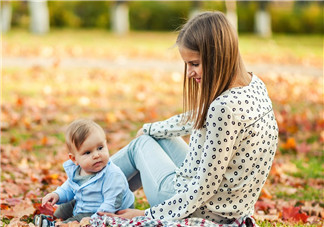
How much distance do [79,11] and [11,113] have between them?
18534 millimetres

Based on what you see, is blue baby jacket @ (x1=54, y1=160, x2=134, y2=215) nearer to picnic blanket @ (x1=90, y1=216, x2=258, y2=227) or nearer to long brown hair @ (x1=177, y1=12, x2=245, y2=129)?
picnic blanket @ (x1=90, y1=216, x2=258, y2=227)

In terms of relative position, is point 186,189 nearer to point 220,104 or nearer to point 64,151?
point 220,104

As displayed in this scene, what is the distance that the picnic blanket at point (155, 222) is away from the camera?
2.67 meters

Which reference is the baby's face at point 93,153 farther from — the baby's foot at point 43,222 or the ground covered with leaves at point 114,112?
the ground covered with leaves at point 114,112

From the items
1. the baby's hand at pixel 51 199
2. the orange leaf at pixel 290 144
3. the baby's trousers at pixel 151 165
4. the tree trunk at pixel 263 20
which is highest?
the baby's trousers at pixel 151 165

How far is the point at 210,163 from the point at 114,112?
4385mm

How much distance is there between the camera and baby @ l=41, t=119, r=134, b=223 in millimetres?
3023

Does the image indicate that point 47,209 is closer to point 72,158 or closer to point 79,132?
point 72,158

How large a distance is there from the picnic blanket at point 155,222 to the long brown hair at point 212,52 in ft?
1.62

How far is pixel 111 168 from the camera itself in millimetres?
3111

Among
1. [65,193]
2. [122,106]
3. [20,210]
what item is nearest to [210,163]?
[65,193]

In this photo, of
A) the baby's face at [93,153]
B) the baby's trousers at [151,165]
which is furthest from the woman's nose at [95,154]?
the baby's trousers at [151,165]

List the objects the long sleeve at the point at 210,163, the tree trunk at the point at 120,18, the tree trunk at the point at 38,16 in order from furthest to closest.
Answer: the tree trunk at the point at 120,18 < the tree trunk at the point at 38,16 < the long sleeve at the point at 210,163

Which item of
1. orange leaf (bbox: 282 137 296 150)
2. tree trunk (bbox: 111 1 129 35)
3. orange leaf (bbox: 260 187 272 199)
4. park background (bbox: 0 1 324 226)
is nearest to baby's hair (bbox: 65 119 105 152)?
park background (bbox: 0 1 324 226)
